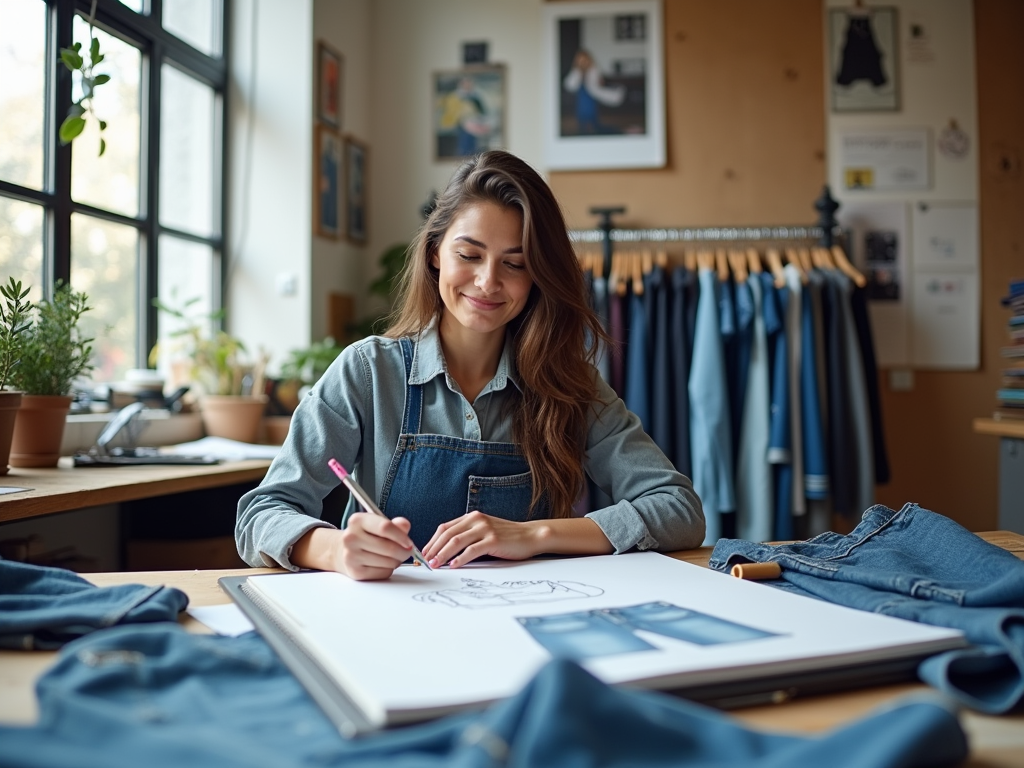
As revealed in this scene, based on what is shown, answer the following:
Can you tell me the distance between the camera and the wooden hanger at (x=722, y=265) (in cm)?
327

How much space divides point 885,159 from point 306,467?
3157 mm

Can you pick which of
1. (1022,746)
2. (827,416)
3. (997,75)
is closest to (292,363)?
(827,416)

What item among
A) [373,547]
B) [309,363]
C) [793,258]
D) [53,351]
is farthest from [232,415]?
[793,258]

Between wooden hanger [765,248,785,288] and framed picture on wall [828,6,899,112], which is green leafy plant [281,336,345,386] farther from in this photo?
framed picture on wall [828,6,899,112]

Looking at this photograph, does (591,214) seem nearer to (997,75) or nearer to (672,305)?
(672,305)

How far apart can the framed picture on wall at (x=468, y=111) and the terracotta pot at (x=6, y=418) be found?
246 cm

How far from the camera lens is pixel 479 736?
0.48 metres

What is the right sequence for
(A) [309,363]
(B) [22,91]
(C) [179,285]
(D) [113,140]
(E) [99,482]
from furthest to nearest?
(C) [179,285] → (A) [309,363] → (D) [113,140] → (B) [22,91] → (E) [99,482]

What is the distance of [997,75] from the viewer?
12.0 feet

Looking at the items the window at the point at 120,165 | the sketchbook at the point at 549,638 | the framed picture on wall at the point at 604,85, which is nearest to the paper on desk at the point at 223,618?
the sketchbook at the point at 549,638

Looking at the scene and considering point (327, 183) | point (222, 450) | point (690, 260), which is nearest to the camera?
point (222, 450)

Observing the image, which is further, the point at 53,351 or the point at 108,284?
the point at 108,284

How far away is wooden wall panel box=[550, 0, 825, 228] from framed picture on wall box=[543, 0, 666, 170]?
59mm

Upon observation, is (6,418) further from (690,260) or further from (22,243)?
(690,260)
